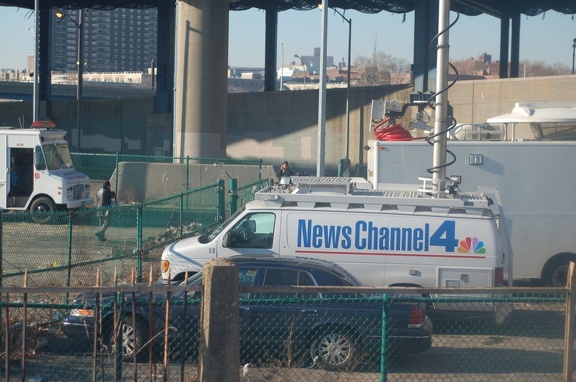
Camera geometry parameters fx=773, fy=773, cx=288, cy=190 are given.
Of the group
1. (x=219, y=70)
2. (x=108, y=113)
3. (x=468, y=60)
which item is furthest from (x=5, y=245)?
(x=468, y=60)

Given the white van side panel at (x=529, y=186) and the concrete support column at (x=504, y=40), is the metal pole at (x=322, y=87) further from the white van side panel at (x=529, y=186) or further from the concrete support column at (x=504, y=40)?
the concrete support column at (x=504, y=40)

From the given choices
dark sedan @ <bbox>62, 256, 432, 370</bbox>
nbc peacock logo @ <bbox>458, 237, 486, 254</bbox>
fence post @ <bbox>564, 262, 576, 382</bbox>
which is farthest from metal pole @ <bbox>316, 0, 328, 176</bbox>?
fence post @ <bbox>564, 262, 576, 382</bbox>

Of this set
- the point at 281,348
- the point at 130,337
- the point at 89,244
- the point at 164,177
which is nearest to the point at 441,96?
the point at 281,348

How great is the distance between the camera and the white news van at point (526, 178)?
46.8 ft

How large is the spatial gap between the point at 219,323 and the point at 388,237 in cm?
542

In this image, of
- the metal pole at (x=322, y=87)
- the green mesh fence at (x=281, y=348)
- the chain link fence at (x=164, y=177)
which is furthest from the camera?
the chain link fence at (x=164, y=177)

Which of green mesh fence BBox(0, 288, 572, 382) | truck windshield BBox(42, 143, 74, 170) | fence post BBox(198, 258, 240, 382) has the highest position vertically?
truck windshield BBox(42, 143, 74, 170)

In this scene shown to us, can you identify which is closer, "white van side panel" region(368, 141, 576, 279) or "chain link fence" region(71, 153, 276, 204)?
"white van side panel" region(368, 141, 576, 279)

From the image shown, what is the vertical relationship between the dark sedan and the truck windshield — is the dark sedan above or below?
below

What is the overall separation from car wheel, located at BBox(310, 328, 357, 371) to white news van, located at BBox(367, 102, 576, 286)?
652 cm

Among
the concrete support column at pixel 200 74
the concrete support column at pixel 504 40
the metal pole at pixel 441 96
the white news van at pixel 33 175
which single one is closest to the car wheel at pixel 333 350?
the metal pole at pixel 441 96

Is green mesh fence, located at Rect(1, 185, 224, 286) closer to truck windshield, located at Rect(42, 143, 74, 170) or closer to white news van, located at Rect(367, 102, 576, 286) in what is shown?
truck windshield, located at Rect(42, 143, 74, 170)

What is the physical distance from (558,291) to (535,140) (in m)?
8.97

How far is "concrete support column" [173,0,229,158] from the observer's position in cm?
3284
